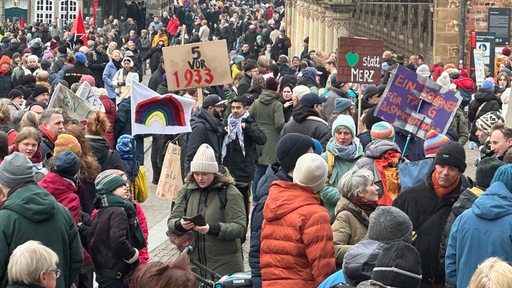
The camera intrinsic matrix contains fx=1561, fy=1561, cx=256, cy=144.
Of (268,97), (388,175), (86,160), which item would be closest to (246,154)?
(268,97)

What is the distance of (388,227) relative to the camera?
829 centimetres

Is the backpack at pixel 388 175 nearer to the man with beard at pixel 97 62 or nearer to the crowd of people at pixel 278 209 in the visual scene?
the crowd of people at pixel 278 209

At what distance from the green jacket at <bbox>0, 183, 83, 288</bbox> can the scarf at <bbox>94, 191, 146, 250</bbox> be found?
105cm

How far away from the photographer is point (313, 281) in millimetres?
9109

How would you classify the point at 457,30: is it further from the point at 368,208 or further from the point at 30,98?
the point at 368,208

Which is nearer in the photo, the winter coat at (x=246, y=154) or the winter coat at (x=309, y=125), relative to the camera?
the winter coat at (x=309, y=125)

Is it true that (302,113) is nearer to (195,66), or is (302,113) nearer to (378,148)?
(195,66)

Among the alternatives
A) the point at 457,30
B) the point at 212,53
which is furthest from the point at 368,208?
the point at 457,30

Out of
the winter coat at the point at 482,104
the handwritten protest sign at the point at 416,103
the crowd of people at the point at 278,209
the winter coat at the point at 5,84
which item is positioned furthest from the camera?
the winter coat at the point at 5,84

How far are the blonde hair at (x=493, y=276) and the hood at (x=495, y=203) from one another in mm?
2144

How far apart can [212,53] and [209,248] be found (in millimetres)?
6054

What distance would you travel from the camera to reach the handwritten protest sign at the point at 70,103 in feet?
51.8

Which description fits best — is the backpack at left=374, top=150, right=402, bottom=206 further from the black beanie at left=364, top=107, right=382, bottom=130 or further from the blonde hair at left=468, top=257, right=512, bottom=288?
the blonde hair at left=468, top=257, right=512, bottom=288

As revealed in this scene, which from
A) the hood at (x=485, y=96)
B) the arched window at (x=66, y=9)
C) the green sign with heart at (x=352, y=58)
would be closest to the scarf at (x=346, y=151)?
the green sign with heart at (x=352, y=58)
